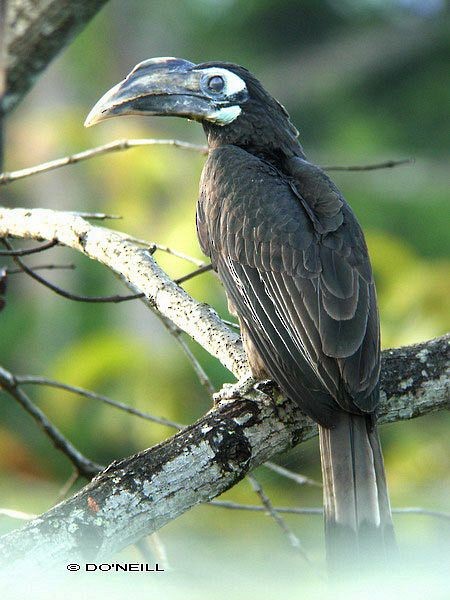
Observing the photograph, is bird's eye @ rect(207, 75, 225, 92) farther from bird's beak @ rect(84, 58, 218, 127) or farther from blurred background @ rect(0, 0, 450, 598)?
blurred background @ rect(0, 0, 450, 598)

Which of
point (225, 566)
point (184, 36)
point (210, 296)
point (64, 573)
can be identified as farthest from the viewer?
point (184, 36)

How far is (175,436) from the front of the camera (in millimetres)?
2896

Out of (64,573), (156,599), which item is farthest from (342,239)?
(156,599)

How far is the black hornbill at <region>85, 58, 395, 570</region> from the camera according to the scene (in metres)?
3.29

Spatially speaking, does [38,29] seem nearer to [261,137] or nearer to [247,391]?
[261,137]

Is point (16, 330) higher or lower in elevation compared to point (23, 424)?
higher

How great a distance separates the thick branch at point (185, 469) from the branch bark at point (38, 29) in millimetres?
2336

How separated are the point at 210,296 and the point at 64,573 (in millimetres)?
7880

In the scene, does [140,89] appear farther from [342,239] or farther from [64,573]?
[64,573]

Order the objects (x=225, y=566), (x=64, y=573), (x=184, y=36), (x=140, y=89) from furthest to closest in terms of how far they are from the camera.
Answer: (x=184, y=36)
(x=140, y=89)
(x=64, y=573)
(x=225, y=566)

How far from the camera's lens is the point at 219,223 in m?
4.04

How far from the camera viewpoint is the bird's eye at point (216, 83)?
4.40 metres

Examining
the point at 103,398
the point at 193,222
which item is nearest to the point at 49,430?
the point at 103,398

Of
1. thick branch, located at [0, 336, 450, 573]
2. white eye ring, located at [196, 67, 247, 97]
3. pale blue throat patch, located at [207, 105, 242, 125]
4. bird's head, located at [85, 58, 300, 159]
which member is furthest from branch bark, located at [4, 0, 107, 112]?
thick branch, located at [0, 336, 450, 573]
